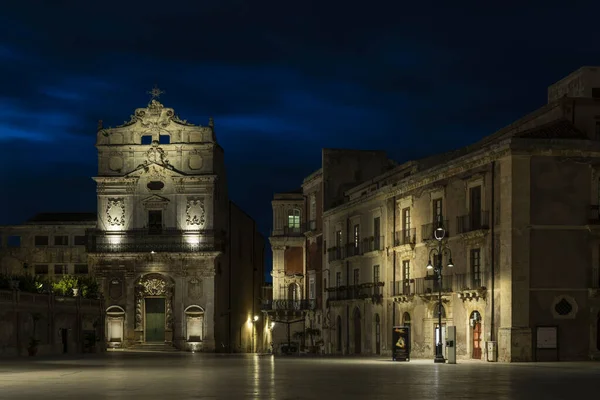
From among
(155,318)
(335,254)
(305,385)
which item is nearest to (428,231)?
(335,254)

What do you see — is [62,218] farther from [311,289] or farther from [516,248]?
[516,248]

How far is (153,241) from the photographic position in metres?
87.4

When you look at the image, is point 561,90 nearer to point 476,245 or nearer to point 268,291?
point 476,245

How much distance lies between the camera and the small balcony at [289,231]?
302 feet

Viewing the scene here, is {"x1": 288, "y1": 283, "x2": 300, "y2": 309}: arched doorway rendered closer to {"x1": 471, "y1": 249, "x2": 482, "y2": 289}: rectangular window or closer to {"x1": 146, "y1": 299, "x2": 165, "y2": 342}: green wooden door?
{"x1": 146, "y1": 299, "x2": 165, "y2": 342}: green wooden door

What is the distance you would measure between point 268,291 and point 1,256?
3350 cm

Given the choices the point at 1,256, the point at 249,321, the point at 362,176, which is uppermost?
the point at 362,176

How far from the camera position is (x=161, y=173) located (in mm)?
87438

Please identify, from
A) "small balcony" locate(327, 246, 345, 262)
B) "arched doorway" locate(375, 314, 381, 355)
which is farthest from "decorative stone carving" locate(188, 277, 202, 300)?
"arched doorway" locate(375, 314, 381, 355)

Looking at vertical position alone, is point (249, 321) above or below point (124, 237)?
below

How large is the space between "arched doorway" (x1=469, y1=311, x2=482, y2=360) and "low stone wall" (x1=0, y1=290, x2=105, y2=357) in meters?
23.8

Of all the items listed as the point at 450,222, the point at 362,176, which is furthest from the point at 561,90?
the point at 362,176

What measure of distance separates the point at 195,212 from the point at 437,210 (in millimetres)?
33369

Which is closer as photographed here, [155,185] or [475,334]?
[475,334]
